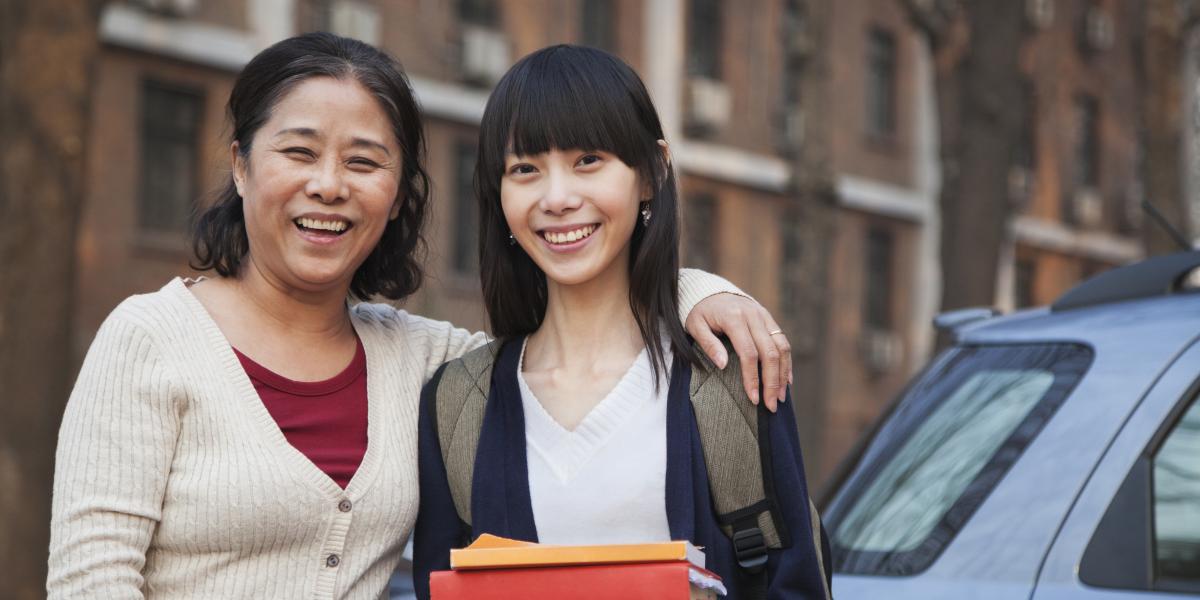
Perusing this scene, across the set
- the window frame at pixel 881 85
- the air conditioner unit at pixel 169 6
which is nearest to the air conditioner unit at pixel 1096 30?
the window frame at pixel 881 85

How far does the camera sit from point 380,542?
2980mm

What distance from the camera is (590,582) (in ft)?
7.86

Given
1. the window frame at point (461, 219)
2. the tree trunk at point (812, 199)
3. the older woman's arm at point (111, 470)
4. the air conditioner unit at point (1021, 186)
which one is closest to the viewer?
the older woman's arm at point (111, 470)

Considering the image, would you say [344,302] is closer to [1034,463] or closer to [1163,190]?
[1034,463]

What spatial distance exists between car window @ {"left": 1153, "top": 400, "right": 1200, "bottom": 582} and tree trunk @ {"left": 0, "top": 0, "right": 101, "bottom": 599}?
7.72 meters

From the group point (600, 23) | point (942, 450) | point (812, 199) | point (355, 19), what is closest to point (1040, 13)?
point (600, 23)

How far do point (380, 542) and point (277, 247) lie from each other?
2.01ft

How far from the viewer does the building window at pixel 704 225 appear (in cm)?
2456

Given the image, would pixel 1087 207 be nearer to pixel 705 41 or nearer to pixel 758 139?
pixel 758 139

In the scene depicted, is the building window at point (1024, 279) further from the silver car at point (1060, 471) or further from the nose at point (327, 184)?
the nose at point (327, 184)

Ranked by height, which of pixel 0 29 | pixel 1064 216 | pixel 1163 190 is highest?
pixel 0 29

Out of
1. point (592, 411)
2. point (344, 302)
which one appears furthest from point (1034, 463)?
point (344, 302)

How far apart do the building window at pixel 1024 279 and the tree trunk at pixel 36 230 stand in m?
26.2

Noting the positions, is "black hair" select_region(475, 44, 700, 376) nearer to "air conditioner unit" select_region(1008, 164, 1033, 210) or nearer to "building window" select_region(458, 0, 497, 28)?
"building window" select_region(458, 0, 497, 28)
